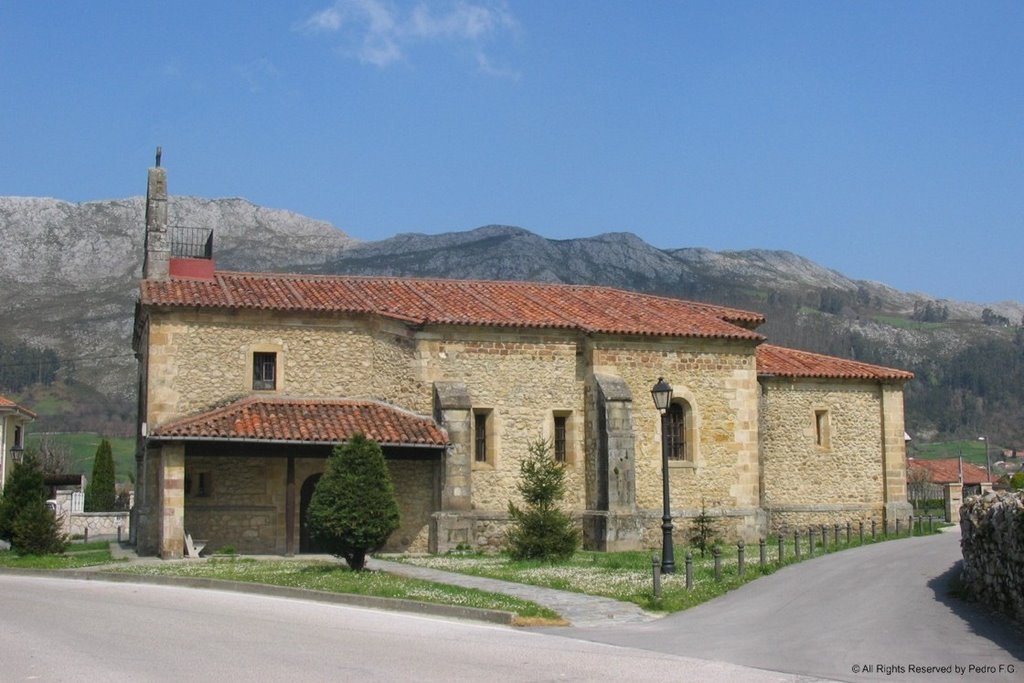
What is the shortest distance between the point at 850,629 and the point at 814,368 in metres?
22.8

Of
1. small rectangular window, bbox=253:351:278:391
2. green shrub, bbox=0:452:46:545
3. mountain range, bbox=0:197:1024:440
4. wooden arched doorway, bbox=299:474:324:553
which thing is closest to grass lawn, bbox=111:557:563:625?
wooden arched doorway, bbox=299:474:324:553

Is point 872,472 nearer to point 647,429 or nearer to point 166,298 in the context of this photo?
point 647,429

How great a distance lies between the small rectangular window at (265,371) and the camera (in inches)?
1192

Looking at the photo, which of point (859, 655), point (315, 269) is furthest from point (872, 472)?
point (315, 269)

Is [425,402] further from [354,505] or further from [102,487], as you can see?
[102,487]

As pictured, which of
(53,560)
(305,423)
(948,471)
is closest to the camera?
(53,560)

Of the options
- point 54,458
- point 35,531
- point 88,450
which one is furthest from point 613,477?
point 88,450

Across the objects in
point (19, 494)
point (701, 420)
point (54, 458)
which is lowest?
point (54, 458)

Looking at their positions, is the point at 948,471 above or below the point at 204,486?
below

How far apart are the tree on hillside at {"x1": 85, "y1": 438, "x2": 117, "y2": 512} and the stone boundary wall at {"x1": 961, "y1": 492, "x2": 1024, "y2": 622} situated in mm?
50651

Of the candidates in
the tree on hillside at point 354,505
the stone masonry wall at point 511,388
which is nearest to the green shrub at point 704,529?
the stone masonry wall at point 511,388

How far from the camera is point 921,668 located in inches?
452

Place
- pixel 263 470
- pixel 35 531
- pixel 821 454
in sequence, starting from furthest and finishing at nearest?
1. pixel 821 454
2. pixel 263 470
3. pixel 35 531

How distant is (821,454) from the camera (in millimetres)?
35500
